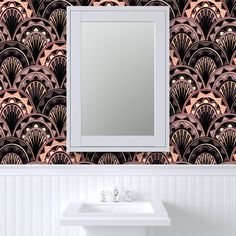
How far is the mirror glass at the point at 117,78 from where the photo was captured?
3.04 metres

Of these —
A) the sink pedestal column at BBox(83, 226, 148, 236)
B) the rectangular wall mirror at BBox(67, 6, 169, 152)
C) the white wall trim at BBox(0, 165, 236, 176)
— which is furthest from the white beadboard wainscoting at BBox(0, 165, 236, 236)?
the sink pedestal column at BBox(83, 226, 148, 236)

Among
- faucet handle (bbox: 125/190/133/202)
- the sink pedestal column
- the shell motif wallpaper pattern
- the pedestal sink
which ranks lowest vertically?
the sink pedestal column

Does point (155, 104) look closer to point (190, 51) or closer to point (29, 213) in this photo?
point (190, 51)

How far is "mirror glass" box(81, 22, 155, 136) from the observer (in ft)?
9.96

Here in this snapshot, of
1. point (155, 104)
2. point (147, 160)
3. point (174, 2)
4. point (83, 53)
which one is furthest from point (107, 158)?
point (174, 2)

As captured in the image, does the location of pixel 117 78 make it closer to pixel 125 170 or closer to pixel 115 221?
pixel 125 170

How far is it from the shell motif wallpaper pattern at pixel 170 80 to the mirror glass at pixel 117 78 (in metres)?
0.14

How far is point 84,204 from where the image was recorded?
2.95 m

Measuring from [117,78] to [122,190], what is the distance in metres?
0.74

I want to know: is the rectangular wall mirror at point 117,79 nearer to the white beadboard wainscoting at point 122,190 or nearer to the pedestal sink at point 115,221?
the white beadboard wainscoting at point 122,190

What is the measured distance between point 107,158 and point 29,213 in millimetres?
630

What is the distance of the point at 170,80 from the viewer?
119 inches

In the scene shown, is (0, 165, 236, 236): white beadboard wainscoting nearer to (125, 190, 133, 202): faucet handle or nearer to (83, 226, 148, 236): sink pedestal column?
(125, 190, 133, 202): faucet handle

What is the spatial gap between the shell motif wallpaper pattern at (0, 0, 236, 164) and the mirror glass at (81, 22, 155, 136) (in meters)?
0.14
